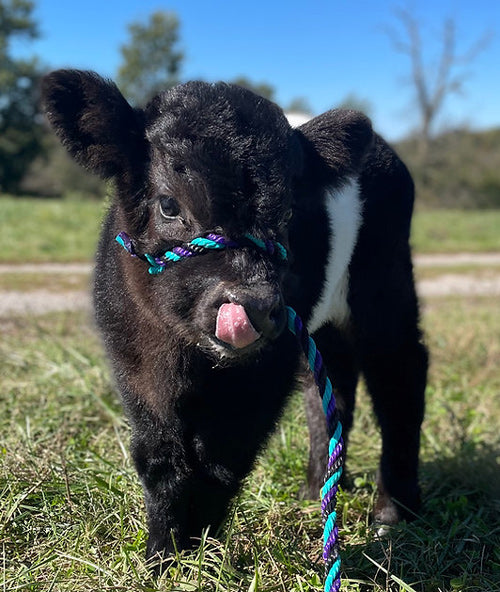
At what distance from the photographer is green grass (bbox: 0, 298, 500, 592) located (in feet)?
8.09

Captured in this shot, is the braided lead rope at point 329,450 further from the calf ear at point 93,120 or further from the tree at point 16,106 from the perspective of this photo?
the tree at point 16,106

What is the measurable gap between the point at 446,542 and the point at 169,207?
200cm

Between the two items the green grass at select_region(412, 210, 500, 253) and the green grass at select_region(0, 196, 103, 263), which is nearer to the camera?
the green grass at select_region(0, 196, 103, 263)

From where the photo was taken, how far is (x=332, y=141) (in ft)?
8.76

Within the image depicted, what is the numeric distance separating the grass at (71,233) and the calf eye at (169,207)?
892 cm

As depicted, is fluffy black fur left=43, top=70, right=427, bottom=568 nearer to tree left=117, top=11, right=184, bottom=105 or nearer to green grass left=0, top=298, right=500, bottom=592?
green grass left=0, top=298, right=500, bottom=592

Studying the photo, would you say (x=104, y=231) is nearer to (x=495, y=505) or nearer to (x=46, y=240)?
(x=495, y=505)

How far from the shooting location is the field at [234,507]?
2469mm

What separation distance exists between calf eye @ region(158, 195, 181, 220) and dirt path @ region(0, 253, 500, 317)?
2.75 meters

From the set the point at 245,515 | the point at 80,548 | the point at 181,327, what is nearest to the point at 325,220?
the point at 181,327

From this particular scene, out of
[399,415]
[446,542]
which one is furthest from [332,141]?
[446,542]

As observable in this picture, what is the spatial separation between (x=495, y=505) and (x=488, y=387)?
242 cm

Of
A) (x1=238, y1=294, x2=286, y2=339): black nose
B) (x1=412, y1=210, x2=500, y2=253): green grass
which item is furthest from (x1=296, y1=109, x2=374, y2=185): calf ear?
(x1=412, y1=210, x2=500, y2=253): green grass

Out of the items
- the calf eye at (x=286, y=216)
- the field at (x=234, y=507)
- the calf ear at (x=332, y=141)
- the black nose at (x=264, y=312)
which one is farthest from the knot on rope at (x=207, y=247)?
the field at (x=234, y=507)
